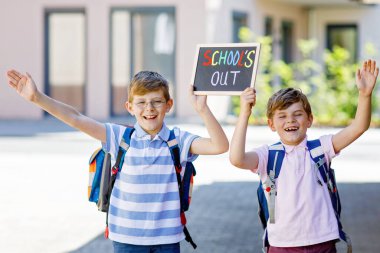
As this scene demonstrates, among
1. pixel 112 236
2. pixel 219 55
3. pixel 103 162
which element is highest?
pixel 219 55

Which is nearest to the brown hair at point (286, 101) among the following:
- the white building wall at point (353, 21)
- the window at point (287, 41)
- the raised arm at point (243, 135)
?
the raised arm at point (243, 135)

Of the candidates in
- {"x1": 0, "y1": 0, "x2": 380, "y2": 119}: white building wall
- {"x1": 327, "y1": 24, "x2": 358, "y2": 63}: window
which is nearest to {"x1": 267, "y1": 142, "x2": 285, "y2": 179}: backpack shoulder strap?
{"x1": 0, "y1": 0, "x2": 380, "y2": 119}: white building wall

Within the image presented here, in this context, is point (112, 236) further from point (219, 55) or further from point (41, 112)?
point (41, 112)

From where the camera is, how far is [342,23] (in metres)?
32.7

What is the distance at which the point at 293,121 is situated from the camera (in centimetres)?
454

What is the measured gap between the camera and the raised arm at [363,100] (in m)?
4.46

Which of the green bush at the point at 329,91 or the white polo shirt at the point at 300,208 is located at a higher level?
the white polo shirt at the point at 300,208

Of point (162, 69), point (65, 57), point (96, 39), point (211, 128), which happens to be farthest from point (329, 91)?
point (211, 128)

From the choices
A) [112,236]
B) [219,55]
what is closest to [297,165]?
[219,55]

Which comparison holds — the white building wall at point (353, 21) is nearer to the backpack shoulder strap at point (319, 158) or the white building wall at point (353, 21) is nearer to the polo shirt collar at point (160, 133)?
the backpack shoulder strap at point (319, 158)

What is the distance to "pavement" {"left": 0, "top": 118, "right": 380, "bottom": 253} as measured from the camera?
8.17m

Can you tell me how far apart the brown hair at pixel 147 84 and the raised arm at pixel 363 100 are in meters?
0.93

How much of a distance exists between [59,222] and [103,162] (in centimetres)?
473

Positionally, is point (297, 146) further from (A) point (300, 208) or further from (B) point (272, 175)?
(A) point (300, 208)
